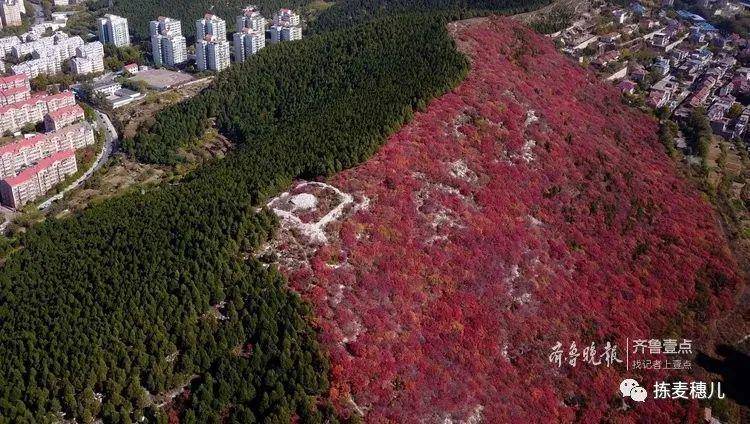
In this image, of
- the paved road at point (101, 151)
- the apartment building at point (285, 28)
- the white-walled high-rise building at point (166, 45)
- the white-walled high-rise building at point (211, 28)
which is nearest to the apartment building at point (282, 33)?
the apartment building at point (285, 28)

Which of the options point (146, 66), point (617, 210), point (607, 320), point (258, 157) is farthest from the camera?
point (146, 66)

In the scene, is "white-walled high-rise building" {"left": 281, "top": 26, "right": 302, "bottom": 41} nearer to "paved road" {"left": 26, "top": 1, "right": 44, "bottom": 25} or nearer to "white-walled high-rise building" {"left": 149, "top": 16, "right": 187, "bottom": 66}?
"white-walled high-rise building" {"left": 149, "top": 16, "right": 187, "bottom": 66}

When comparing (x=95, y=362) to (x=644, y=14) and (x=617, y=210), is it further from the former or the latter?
(x=644, y=14)

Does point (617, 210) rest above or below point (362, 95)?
below

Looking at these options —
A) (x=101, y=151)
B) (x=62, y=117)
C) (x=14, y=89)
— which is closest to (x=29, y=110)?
(x=62, y=117)

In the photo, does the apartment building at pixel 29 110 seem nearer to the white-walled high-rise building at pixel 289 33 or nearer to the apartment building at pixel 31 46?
the apartment building at pixel 31 46

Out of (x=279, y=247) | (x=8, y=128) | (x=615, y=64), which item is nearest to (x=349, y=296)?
(x=279, y=247)
